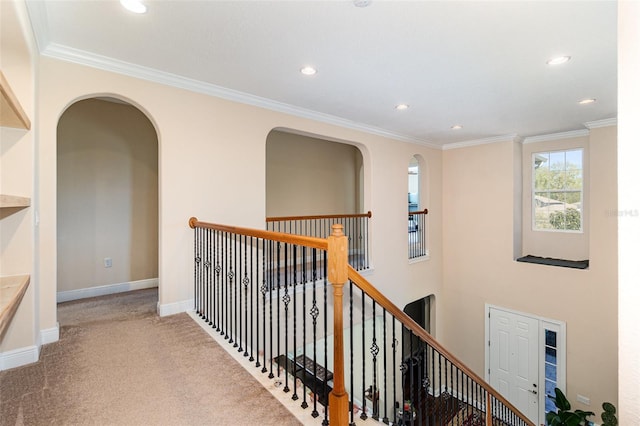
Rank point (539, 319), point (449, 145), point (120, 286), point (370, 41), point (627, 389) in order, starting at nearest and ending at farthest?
point (627, 389), point (370, 41), point (120, 286), point (539, 319), point (449, 145)

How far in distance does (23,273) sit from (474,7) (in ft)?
12.0

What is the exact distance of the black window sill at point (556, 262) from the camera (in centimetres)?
543

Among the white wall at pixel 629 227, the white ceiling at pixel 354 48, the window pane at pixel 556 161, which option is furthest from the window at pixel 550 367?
the white wall at pixel 629 227

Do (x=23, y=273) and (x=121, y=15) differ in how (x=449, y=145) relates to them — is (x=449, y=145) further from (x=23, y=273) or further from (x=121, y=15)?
(x=23, y=273)

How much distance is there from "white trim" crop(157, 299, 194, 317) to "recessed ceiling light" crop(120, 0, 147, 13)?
2585 mm

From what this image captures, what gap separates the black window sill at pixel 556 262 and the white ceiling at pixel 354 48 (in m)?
2.82

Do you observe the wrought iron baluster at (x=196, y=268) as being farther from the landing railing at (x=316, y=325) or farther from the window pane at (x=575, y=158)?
the window pane at (x=575, y=158)

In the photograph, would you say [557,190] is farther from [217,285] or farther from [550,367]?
[217,285]

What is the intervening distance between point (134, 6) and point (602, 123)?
638cm

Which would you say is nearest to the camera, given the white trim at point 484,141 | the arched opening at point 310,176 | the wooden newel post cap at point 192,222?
the wooden newel post cap at point 192,222

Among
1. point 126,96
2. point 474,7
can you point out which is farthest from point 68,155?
point 474,7

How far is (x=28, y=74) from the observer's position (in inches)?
89.0

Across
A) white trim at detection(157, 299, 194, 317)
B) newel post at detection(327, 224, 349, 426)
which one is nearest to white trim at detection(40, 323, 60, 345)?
white trim at detection(157, 299, 194, 317)

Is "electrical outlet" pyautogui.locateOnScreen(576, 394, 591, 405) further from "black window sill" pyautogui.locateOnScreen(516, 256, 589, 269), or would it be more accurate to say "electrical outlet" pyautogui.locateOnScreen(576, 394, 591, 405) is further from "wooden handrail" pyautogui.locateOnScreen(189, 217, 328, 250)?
"wooden handrail" pyautogui.locateOnScreen(189, 217, 328, 250)
